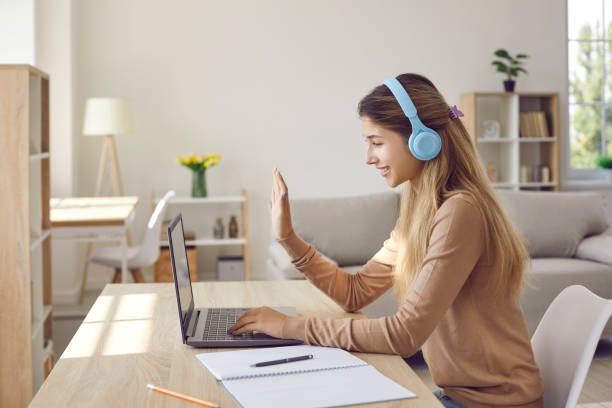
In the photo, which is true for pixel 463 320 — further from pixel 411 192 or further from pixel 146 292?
pixel 146 292

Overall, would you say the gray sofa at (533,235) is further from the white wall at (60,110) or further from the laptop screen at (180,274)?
the laptop screen at (180,274)

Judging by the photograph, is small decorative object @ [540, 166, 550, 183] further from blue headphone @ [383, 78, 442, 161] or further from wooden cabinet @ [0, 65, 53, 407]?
blue headphone @ [383, 78, 442, 161]

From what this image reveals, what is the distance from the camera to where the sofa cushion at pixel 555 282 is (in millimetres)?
4020

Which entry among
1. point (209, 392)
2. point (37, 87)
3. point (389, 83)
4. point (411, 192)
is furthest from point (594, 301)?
point (37, 87)

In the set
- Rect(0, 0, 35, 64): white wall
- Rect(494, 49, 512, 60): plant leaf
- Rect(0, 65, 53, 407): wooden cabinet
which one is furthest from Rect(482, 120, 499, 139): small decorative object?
Rect(0, 65, 53, 407): wooden cabinet

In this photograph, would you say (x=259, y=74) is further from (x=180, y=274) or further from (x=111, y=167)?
(x=180, y=274)

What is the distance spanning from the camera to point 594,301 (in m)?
1.68

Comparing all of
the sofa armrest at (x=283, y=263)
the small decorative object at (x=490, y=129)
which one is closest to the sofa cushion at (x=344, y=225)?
the sofa armrest at (x=283, y=263)

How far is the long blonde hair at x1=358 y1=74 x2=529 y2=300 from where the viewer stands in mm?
1623

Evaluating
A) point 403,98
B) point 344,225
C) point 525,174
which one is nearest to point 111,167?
point 344,225

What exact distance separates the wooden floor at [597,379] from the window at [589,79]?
3.20m

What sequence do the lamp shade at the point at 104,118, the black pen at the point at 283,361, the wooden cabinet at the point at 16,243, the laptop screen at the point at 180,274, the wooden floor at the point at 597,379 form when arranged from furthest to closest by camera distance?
the lamp shade at the point at 104,118 → the wooden floor at the point at 597,379 → the wooden cabinet at the point at 16,243 → the laptop screen at the point at 180,274 → the black pen at the point at 283,361

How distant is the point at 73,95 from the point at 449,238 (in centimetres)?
A: 501

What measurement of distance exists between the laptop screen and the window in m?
5.91
